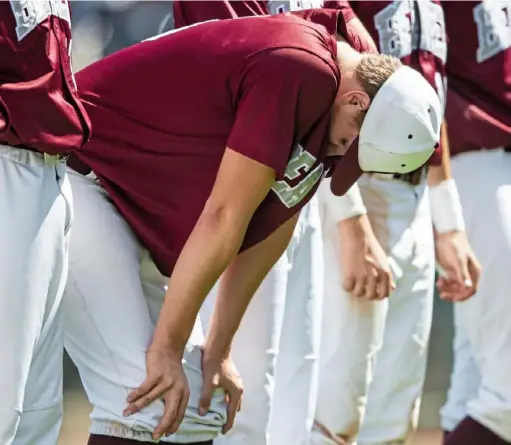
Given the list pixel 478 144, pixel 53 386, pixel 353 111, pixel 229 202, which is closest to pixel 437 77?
pixel 478 144

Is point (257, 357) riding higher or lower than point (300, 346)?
higher

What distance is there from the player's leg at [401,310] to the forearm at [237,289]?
704 mm

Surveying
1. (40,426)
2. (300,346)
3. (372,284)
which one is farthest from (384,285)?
(40,426)

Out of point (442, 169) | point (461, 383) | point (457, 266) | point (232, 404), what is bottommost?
point (461, 383)

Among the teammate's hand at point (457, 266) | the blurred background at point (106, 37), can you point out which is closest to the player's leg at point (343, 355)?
the teammate's hand at point (457, 266)

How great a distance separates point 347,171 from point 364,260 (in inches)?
27.0

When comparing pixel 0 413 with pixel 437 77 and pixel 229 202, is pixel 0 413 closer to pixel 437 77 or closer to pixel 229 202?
pixel 229 202

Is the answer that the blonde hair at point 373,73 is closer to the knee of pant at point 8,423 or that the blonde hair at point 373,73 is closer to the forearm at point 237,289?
the forearm at point 237,289

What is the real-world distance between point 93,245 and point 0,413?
45cm

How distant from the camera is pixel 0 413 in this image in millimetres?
2125

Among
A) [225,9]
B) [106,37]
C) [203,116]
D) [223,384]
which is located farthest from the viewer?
[106,37]

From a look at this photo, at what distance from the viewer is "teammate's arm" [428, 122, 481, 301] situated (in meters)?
3.24

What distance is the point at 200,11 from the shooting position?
2875 millimetres

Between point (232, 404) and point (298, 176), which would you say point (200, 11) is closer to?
point (298, 176)
